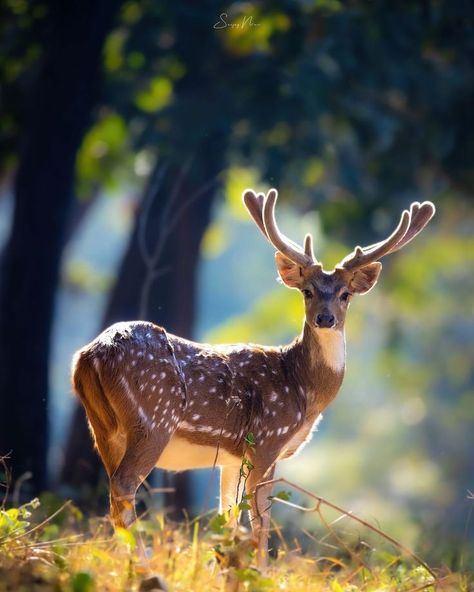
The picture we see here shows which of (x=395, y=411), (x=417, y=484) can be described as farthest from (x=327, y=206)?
(x=395, y=411)

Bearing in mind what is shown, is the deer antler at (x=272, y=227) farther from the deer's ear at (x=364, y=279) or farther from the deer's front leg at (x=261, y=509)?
the deer's front leg at (x=261, y=509)

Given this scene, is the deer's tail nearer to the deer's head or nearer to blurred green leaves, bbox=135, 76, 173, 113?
the deer's head

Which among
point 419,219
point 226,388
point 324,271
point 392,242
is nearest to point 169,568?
point 226,388

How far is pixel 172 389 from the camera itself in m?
6.54

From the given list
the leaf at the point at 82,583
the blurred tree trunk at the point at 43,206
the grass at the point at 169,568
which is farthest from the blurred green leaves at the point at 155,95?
the leaf at the point at 82,583

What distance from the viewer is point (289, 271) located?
7488 mm

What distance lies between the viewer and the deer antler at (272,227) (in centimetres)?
732

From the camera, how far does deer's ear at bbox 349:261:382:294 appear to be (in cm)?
739

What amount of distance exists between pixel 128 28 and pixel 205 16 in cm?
149

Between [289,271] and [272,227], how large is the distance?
12.4 inches

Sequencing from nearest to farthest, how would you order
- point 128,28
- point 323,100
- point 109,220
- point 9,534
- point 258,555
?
point 9,534
point 258,555
point 323,100
point 128,28
point 109,220

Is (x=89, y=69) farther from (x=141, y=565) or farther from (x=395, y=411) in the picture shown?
(x=395, y=411)

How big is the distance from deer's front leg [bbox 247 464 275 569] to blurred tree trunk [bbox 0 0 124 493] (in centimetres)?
397
